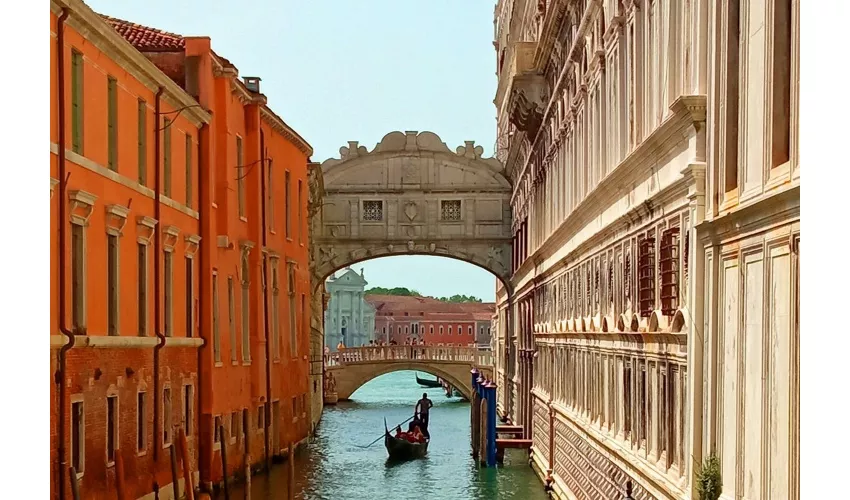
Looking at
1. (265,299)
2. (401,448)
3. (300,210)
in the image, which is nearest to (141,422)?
(265,299)

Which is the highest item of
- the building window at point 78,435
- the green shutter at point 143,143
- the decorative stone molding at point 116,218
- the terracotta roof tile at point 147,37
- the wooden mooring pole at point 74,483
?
the terracotta roof tile at point 147,37

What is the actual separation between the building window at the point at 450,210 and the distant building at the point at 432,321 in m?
53.6

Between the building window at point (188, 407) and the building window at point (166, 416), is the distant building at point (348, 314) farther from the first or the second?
the building window at point (166, 416)

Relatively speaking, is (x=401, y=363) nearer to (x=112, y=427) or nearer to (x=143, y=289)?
(x=143, y=289)

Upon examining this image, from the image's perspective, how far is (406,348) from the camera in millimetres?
40781

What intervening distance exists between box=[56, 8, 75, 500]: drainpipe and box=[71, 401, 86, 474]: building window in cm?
52

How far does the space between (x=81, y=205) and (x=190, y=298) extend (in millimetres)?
4230

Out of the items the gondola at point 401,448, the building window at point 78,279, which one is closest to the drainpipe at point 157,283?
the building window at point 78,279

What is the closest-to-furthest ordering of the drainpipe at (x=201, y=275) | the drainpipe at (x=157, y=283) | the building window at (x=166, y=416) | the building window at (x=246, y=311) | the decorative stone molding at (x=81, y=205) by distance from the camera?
the decorative stone molding at (x=81, y=205), the drainpipe at (x=157, y=283), the building window at (x=166, y=416), the drainpipe at (x=201, y=275), the building window at (x=246, y=311)

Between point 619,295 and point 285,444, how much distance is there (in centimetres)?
1107

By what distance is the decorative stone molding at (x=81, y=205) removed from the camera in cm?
1030
